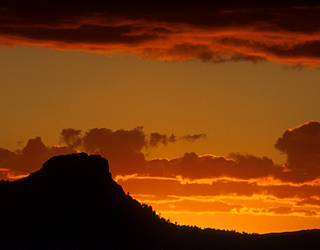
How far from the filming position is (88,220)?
16850 cm

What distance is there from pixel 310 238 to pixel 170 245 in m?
44.0

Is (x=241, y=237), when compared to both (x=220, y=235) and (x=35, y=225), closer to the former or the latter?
(x=220, y=235)

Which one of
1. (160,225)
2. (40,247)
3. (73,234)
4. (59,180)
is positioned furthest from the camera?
(160,225)

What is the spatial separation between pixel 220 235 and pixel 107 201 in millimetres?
39531

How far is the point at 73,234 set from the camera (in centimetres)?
16175

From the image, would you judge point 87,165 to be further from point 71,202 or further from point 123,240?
point 123,240

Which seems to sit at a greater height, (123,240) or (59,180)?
(59,180)

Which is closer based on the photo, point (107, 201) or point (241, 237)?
point (107, 201)

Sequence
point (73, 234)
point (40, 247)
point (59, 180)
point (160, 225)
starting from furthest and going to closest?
point (160, 225), point (59, 180), point (73, 234), point (40, 247)

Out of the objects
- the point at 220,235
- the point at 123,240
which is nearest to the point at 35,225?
the point at 123,240

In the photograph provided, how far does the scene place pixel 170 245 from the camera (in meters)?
176

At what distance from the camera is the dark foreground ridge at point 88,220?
158875mm

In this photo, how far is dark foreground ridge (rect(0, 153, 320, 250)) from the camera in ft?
521

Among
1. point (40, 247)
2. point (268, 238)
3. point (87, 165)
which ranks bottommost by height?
point (40, 247)
